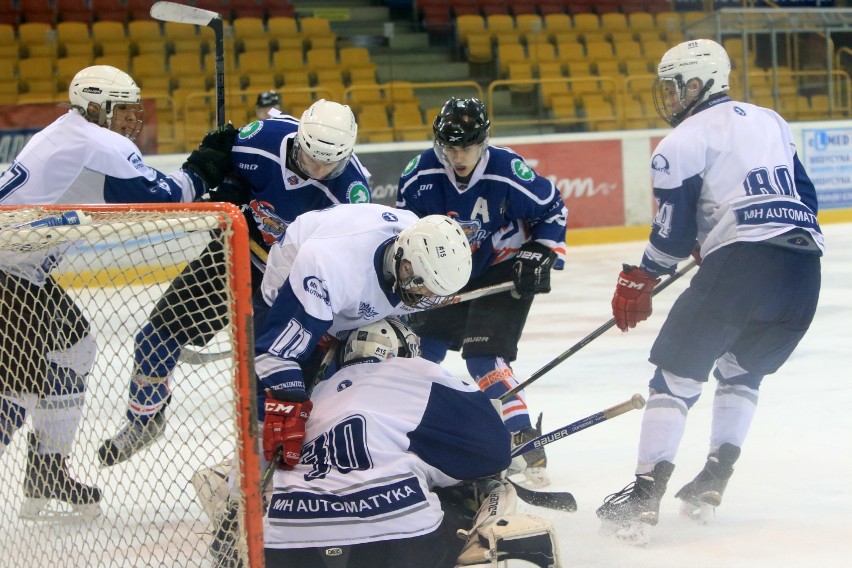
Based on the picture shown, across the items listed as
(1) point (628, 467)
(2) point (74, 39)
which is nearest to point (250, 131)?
(1) point (628, 467)

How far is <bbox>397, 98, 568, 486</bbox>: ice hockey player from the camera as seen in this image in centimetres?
298

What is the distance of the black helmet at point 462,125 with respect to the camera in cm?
293

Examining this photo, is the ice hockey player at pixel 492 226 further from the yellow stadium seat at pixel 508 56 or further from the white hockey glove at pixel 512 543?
the yellow stadium seat at pixel 508 56

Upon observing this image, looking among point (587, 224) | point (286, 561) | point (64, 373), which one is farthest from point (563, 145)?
point (286, 561)

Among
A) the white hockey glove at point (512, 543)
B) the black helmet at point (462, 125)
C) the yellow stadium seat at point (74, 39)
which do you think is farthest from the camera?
the yellow stadium seat at point (74, 39)

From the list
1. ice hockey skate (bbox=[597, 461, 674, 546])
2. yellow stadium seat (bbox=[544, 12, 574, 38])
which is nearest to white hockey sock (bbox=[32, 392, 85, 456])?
ice hockey skate (bbox=[597, 461, 674, 546])

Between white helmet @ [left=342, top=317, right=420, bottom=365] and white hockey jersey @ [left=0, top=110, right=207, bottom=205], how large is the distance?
0.87 meters

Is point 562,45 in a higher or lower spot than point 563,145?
higher

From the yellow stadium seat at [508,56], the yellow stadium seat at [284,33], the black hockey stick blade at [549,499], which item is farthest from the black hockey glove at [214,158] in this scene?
the yellow stadium seat at [508,56]

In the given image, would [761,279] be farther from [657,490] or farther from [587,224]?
[587,224]

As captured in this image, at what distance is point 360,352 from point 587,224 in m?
6.22

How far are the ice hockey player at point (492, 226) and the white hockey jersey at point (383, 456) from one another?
0.88 meters

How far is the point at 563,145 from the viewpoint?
8266 mm

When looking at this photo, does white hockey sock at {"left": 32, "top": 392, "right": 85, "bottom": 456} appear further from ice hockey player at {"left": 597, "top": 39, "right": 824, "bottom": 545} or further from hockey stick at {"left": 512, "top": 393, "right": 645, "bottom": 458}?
ice hockey player at {"left": 597, "top": 39, "right": 824, "bottom": 545}
